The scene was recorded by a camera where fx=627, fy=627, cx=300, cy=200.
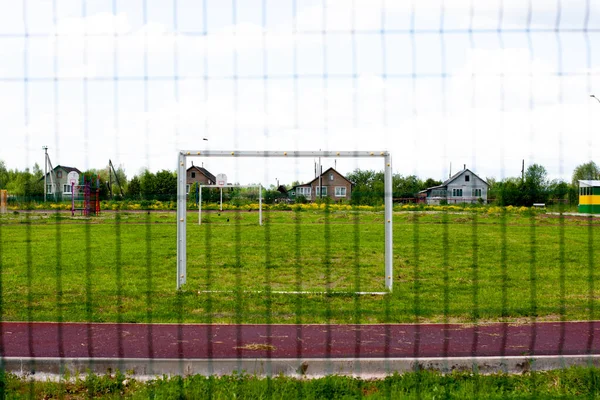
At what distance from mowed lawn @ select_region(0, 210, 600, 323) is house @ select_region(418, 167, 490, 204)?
0.37 metres

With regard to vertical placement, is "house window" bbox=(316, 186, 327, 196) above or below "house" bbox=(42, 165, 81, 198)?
below

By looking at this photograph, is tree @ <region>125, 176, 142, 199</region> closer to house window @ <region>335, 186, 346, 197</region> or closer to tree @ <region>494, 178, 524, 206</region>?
house window @ <region>335, 186, 346, 197</region>

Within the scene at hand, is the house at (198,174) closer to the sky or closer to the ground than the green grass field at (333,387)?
closer to the sky

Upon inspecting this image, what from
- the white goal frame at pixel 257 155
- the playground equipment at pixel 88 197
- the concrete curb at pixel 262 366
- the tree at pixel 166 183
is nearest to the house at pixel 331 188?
the white goal frame at pixel 257 155

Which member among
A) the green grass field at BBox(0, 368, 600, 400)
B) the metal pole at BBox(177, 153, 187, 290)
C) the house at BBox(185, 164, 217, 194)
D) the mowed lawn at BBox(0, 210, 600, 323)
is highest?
the house at BBox(185, 164, 217, 194)

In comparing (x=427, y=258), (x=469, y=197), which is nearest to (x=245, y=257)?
(x=427, y=258)

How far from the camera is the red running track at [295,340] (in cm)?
555

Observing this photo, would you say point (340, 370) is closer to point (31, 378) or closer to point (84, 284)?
point (31, 378)

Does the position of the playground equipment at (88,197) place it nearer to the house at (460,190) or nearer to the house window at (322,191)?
the house window at (322,191)

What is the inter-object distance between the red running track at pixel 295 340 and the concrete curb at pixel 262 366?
0.25m

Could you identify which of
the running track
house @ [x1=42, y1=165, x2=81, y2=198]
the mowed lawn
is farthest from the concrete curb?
house @ [x1=42, y1=165, x2=81, y2=198]

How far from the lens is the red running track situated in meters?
5.55

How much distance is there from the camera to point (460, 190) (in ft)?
23.4

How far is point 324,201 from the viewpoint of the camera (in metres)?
8.94
